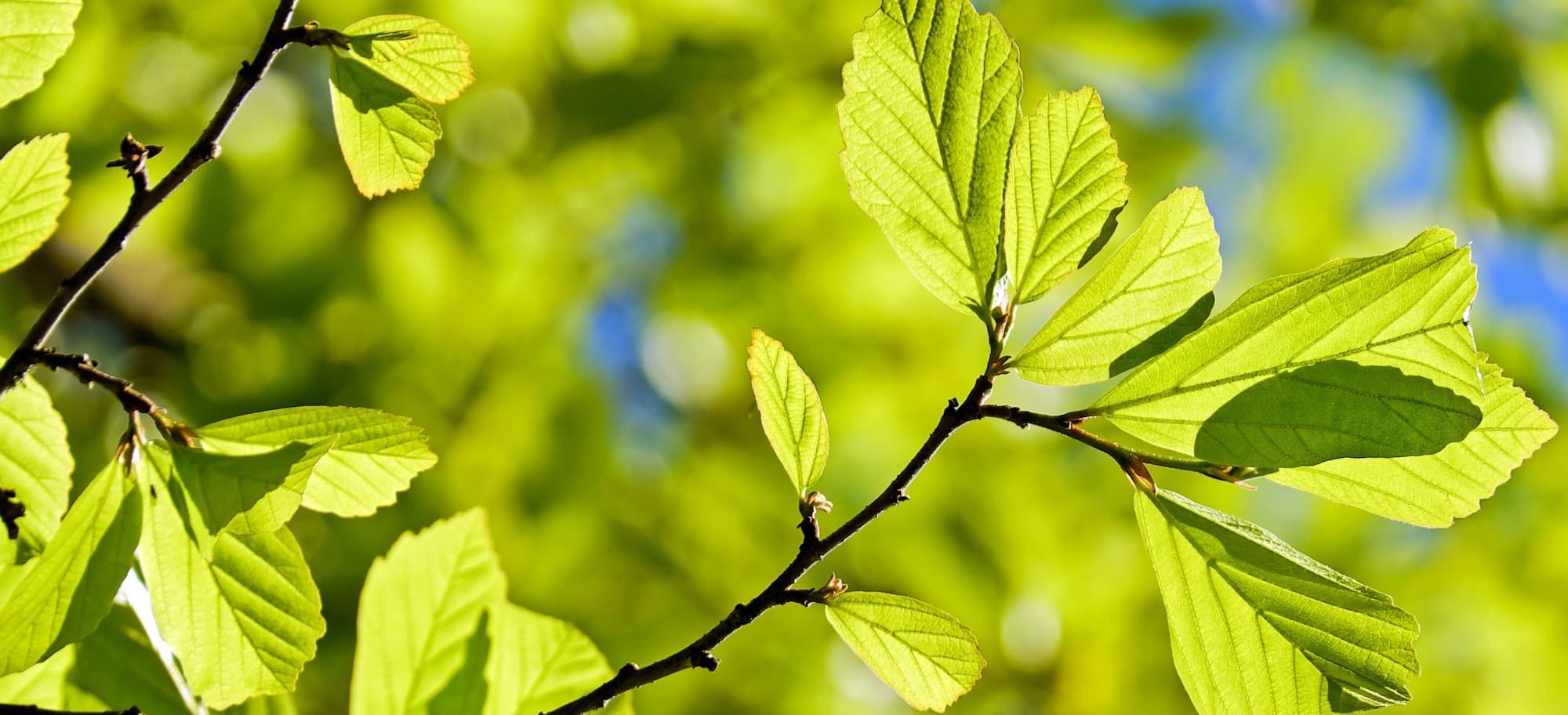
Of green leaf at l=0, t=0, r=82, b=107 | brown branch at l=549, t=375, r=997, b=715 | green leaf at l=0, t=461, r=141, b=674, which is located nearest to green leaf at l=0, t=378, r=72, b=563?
green leaf at l=0, t=461, r=141, b=674

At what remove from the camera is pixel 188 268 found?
212 centimetres

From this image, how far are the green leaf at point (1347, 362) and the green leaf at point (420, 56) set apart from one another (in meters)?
0.35

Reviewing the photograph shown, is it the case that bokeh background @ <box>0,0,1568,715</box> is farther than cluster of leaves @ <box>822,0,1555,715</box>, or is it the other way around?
bokeh background @ <box>0,0,1568,715</box>

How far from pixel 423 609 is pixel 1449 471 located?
579 millimetres

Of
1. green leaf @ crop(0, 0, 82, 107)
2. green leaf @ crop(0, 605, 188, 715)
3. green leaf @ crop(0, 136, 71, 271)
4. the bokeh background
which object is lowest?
green leaf @ crop(0, 605, 188, 715)

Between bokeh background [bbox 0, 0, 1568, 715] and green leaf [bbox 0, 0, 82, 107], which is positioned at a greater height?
bokeh background [bbox 0, 0, 1568, 715]

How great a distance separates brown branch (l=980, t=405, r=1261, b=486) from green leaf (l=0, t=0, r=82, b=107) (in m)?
0.43

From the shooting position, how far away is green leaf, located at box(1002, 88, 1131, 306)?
1.57 ft

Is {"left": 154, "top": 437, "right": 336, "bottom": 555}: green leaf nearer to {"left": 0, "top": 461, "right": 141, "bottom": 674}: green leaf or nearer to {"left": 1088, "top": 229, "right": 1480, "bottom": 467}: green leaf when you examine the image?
{"left": 0, "top": 461, "right": 141, "bottom": 674}: green leaf

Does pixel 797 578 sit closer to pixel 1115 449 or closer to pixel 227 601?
pixel 1115 449

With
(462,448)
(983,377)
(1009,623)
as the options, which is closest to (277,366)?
(462,448)

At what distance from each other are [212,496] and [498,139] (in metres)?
1.59

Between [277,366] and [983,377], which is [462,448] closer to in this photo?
[277,366]

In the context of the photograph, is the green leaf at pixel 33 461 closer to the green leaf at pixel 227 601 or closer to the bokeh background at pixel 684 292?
the green leaf at pixel 227 601
